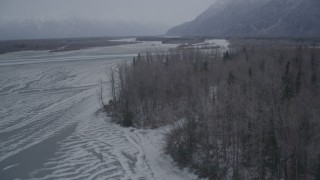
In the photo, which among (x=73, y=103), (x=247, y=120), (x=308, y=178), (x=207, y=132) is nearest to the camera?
(x=308, y=178)

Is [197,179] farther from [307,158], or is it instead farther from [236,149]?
[307,158]

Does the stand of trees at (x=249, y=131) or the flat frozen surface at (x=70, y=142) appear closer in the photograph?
the stand of trees at (x=249, y=131)

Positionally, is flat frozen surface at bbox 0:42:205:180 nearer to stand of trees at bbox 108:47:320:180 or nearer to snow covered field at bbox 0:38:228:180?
snow covered field at bbox 0:38:228:180

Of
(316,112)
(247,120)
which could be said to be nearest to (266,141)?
(247,120)

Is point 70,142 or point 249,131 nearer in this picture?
point 249,131

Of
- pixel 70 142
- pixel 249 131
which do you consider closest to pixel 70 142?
pixel 70 142

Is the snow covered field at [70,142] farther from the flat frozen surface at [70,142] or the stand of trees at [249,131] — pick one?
the stand of trees at [249,131]

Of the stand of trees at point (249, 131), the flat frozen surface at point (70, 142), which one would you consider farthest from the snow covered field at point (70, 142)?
the stand of trees at point (249, 131)

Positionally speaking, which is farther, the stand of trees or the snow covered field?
the snow covered field

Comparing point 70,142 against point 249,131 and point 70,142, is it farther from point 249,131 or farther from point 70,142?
point 249,131

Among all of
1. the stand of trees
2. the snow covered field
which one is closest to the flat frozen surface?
the snow covered field

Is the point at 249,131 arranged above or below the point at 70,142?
above
